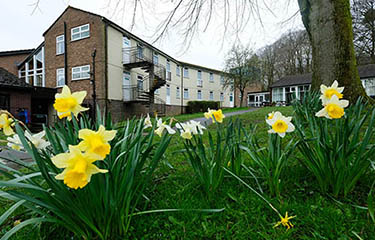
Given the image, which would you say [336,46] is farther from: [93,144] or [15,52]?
[15,52]

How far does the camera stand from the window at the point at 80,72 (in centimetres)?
1308

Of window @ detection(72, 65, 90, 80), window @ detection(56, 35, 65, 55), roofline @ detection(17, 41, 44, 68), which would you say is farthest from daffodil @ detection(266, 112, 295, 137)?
roofline @ detection(17, 41, 44, 68)

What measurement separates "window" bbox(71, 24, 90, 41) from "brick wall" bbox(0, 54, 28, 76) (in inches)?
288

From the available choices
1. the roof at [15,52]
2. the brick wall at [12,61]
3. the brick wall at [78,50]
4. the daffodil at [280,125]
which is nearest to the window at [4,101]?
the brick wall at [78,50]

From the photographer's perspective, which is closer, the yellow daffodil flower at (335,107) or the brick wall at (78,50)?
the yellow daffodil flower at (335,107)

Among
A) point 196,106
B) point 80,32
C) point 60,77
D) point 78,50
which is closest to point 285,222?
point 78,50

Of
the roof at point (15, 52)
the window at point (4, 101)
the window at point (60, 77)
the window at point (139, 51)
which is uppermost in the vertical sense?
the roof at point (15, 52)

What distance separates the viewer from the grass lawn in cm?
103

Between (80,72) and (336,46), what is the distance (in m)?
14.3

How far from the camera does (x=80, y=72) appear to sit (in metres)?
13.3

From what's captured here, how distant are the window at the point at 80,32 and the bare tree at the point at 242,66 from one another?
49.0ft

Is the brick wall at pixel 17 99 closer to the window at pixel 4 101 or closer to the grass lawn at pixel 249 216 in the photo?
the window at pixel 4 101

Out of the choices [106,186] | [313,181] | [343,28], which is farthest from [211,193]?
[343,28]

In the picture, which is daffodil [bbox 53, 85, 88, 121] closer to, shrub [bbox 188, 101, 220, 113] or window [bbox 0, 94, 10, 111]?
window [bbox 0, 94, 10, 111]
